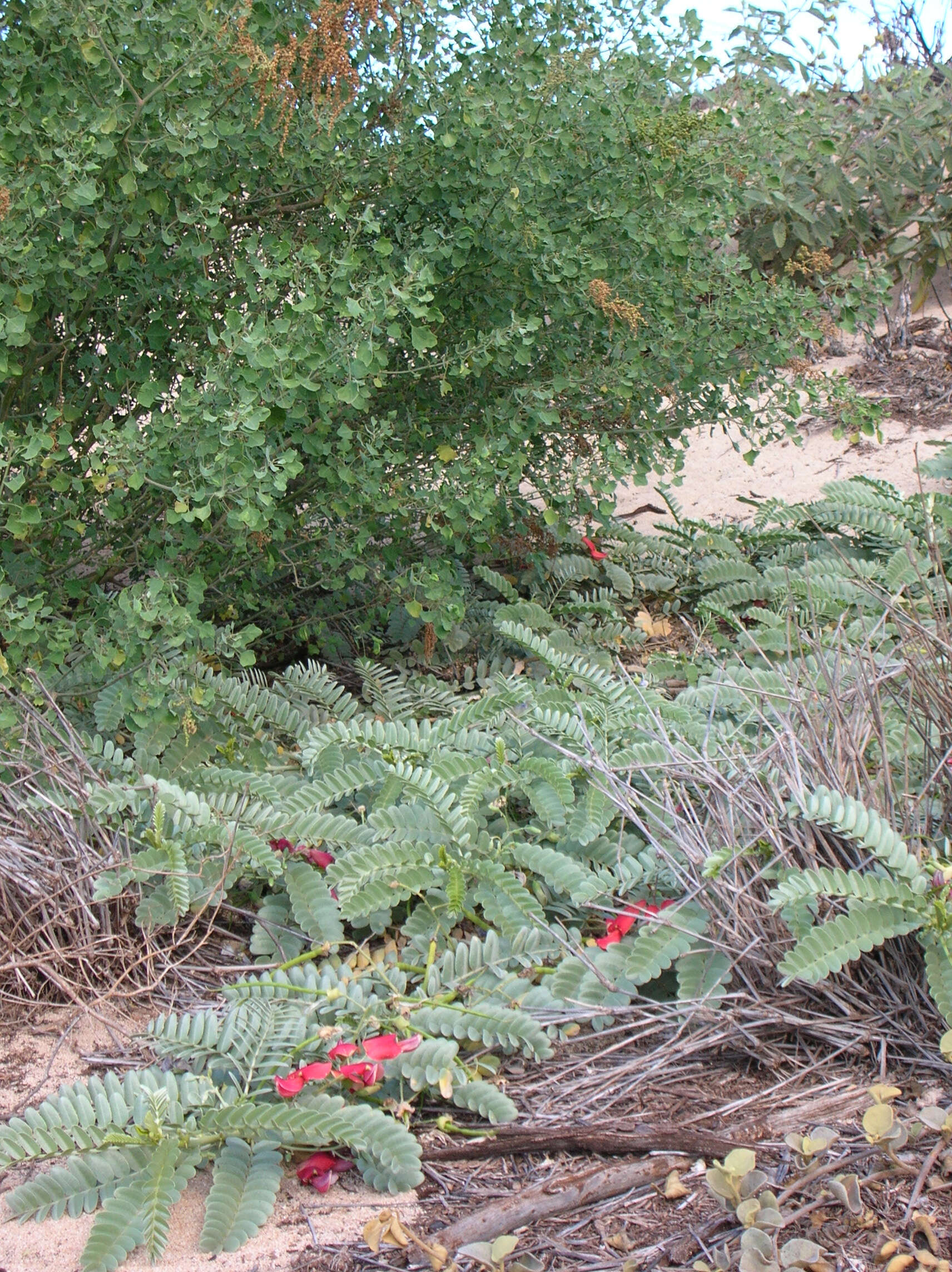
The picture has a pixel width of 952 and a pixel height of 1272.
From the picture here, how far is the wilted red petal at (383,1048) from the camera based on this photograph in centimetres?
183

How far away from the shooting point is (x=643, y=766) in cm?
236

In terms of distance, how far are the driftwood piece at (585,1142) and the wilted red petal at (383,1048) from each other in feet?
0.58

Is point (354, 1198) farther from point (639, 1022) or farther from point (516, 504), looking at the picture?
point (516, 504)

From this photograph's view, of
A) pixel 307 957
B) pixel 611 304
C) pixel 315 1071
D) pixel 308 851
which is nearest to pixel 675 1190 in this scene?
pixel 315 1071

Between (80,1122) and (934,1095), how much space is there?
1.31 meters

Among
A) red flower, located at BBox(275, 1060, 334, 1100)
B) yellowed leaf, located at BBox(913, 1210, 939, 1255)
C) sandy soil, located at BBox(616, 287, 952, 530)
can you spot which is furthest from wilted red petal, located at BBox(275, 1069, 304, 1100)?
sandy soil, located at BBox(616, 287, 952, 530)

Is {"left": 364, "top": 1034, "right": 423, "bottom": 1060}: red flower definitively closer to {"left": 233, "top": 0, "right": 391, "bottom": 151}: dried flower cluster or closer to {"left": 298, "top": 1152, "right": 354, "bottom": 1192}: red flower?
{"left": 298, "top": 1152, "right": 354, "bottom": 1192}: red flower

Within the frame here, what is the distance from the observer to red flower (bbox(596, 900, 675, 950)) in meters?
2.18

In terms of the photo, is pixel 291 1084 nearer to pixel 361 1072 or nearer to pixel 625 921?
pixel 361 1072

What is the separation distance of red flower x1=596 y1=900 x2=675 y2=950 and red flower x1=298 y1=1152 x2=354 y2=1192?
61 centimetres

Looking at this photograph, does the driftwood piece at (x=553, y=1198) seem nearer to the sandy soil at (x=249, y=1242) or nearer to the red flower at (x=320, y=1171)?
the sandy soil at (x=249, y=1242)

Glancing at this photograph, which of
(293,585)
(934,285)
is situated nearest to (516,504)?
(293,585)

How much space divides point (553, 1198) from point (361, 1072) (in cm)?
35

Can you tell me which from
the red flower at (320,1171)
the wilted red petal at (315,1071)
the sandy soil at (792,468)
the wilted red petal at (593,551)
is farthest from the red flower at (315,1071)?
the sandy soil at (792,468)
